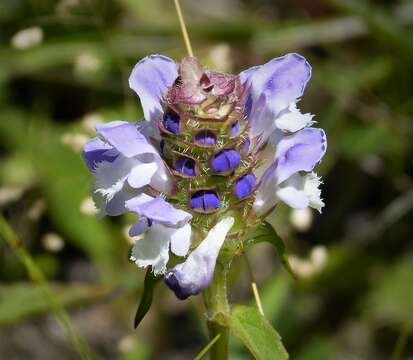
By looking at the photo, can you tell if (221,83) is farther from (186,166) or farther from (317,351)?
(317,351)

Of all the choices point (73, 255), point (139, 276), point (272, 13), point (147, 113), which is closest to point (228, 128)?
point (147, 113)

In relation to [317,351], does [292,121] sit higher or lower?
higher

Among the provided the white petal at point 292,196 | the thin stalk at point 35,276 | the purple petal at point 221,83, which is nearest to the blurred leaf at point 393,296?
the thin stalk at point 35,276

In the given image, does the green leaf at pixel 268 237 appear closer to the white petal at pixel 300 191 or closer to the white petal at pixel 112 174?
the white petal at pixel 300 191

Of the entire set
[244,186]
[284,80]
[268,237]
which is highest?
[284,80]

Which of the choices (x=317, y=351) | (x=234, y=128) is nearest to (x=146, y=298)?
(x=234, y=128)

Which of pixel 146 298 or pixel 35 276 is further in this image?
pixel 35 276

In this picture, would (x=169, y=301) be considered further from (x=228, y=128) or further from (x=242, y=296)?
(x=228, y=128)
